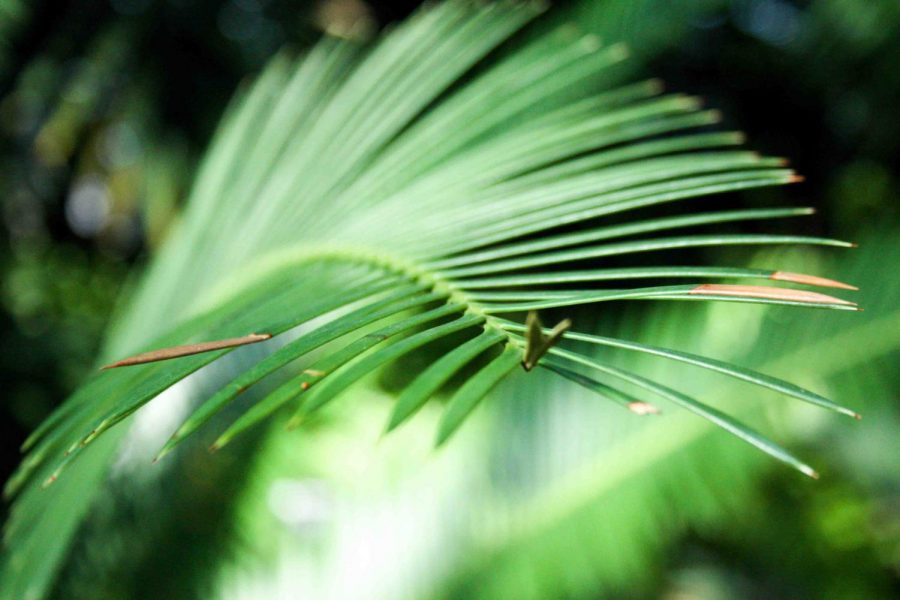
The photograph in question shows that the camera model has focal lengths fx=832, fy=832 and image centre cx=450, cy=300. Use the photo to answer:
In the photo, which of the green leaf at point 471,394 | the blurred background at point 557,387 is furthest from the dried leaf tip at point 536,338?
the blurred background at point 557,387

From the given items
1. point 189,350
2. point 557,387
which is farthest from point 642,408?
point 557,387

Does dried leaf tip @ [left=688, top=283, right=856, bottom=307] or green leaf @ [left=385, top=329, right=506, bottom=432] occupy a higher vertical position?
dried leaf tip @ [left=688, top=283, right=856, bottom=307]

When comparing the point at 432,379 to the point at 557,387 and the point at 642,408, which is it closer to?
the point at 642,408

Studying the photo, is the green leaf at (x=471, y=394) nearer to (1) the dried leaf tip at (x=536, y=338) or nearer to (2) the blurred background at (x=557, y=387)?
(1) the dried leaf tip at (x=536, y=338)

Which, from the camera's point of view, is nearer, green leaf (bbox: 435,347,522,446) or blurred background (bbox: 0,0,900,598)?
green leaf (bbox: 435,347,522,446)

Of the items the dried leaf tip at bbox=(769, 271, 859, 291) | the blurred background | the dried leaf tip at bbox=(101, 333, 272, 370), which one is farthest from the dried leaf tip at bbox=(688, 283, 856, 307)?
the blurred background

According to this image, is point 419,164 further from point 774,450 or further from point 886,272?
point 886,272

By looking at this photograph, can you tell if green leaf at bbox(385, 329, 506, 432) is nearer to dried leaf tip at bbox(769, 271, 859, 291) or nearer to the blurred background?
dried leaf tip at bbox(769, 271, 859, 291)

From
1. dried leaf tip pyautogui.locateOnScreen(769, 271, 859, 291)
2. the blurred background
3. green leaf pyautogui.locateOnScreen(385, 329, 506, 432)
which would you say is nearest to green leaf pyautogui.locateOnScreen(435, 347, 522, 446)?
green leaf pyautogui.locateOnScreen(385, 329, 506, 432)

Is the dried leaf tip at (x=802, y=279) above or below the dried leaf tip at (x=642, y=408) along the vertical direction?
above
